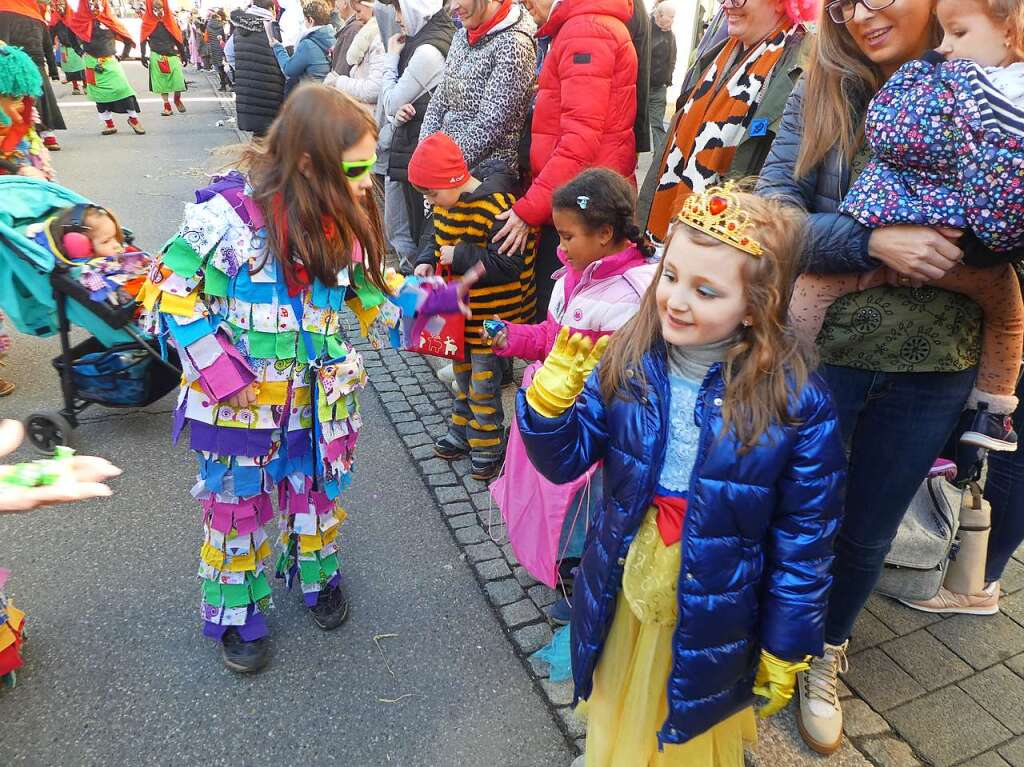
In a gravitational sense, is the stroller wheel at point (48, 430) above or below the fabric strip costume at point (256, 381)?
below

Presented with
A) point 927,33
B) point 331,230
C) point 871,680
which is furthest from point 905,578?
point 331,230

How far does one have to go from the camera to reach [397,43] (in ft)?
17.8

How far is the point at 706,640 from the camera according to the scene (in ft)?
5.48

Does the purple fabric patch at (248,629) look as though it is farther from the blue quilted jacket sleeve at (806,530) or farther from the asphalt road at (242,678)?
the blue quilted jacket sleeve at (806,530)

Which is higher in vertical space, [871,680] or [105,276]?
[105,276]

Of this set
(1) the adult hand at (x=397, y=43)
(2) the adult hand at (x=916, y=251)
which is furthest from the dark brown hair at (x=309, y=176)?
(1) the adult hand at (x=397, y=43)

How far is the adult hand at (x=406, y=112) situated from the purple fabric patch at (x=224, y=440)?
3.35 m

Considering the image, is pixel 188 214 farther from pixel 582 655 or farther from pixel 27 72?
pixel 27 72

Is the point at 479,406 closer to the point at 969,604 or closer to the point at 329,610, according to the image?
the point at 329,610

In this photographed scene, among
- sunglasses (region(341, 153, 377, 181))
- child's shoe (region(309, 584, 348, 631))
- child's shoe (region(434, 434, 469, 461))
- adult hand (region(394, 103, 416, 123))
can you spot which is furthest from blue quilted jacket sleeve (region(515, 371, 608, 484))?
adult hand (region(394, 103, 416, 123))

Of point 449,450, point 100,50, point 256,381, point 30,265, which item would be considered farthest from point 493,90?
point 100,50

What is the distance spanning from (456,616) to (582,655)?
3.33 ft

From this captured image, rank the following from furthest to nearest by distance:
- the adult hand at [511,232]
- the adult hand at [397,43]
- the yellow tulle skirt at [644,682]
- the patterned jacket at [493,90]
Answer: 1. the adult hand at [397,43]
2. the patterned jacket at [493,90]
3. the adult hand at [511,232]
4. the yellow tulle skirt at [644,682]

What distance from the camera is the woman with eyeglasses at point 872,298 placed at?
178cm
